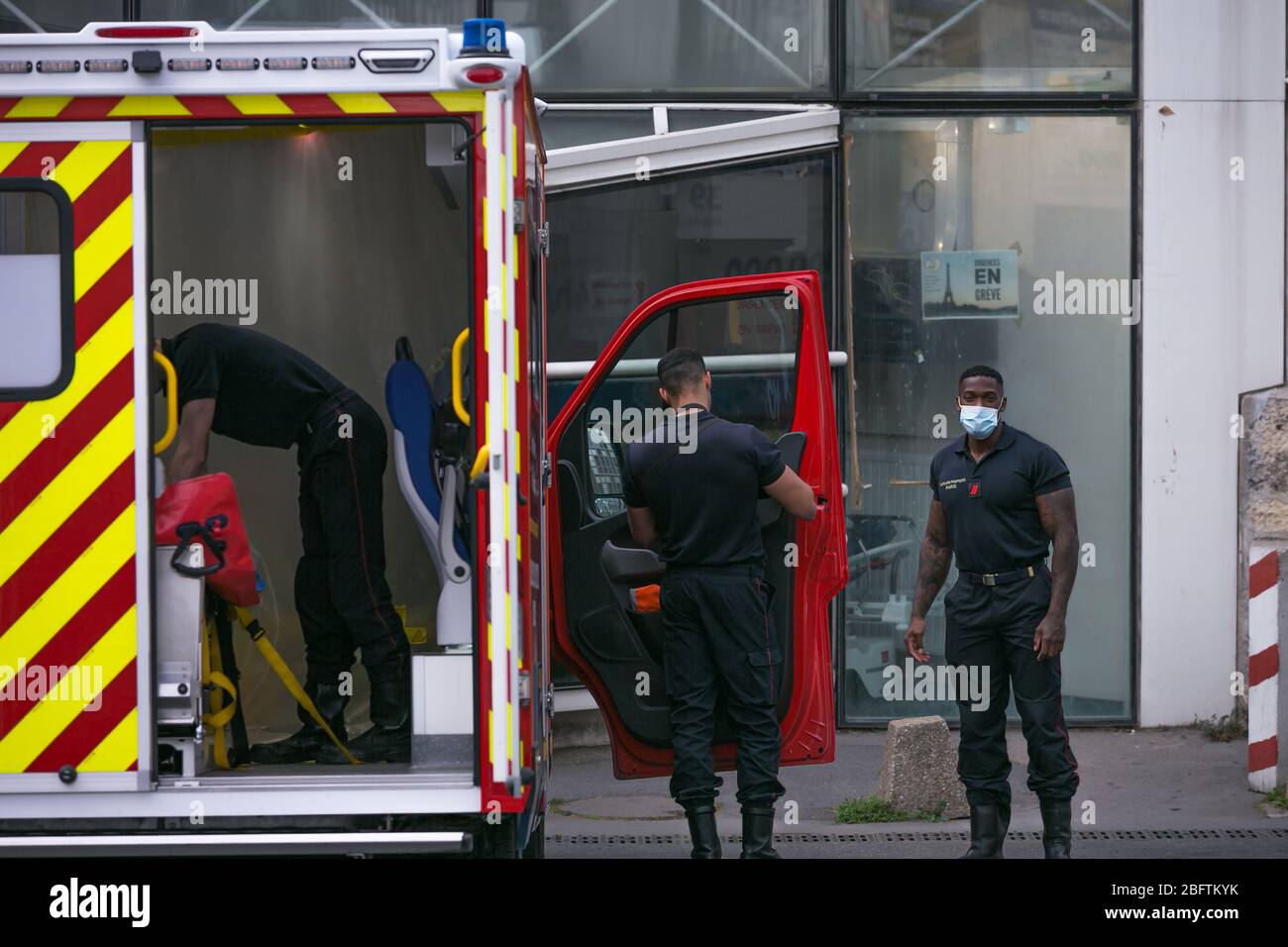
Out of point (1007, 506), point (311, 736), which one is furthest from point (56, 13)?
point (1007, 506)

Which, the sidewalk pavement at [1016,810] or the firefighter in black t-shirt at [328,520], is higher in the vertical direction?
the firefighter in black t-shirt at [328,520]

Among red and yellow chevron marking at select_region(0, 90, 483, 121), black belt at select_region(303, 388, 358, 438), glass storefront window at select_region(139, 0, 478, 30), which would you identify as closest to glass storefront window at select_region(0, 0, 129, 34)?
glass storefront window at select_region(139, 0, 478, 30)

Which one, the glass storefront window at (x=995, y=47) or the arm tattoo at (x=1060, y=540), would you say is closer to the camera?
the arm tattoo at (x=1060, y=540)

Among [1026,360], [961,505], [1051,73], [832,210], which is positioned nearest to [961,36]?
[1051,73]

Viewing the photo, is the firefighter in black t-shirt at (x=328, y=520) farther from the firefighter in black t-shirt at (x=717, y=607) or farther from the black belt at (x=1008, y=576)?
the black belt at (x=1008, y=576)

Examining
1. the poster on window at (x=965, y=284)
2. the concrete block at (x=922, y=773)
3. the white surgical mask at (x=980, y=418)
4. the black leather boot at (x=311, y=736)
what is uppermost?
the poster on window at (x=965, y=284)

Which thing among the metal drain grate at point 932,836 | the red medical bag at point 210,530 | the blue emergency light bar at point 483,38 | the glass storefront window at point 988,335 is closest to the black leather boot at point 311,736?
the red medical bag at point 210,530

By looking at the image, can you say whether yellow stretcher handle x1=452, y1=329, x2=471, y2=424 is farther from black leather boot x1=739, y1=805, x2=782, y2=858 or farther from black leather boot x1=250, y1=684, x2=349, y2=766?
black leather boot x1=739, y1=805, x2=782, y2=858

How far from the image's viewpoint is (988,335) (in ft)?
30.0

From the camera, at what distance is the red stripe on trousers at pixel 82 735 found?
4.37 m

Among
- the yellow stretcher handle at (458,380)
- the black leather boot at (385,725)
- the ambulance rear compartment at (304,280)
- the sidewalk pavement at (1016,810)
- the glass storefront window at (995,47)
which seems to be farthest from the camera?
the glass storefront window at (995,47)

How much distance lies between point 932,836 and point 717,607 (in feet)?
6.22

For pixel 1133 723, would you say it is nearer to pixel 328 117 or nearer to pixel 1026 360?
pixel 1026 360

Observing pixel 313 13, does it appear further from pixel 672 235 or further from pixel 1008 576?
pixel 1008 576
